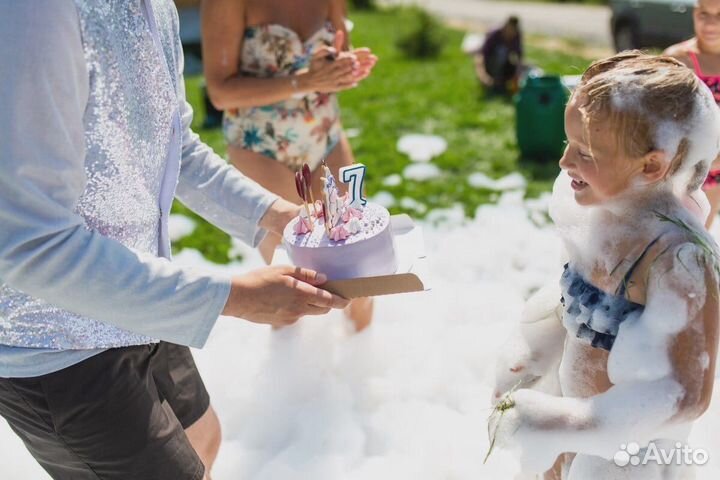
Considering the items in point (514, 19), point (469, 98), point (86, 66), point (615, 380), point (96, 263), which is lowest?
point (469, 98)

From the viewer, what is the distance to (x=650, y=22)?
834 cm

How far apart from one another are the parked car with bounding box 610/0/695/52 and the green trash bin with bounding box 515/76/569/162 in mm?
3194

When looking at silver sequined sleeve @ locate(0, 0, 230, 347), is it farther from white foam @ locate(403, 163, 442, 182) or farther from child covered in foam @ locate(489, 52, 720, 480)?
white foam @ locate(403, 163, 442, 182)

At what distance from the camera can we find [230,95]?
2.93 m

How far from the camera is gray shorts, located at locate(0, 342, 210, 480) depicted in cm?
169

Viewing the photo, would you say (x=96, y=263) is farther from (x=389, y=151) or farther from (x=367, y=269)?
(x=389, y=151)

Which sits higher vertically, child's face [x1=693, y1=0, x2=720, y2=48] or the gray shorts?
child's face [x1=693, y1=0, x2=720, y2=48]

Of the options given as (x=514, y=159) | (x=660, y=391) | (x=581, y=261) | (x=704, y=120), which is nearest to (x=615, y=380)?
(x=660, y=391)

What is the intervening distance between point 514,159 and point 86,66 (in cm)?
426

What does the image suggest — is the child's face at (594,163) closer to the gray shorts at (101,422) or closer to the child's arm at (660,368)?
the child's arm at (660,368)

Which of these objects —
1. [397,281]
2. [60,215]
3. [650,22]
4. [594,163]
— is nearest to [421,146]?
[650,22]

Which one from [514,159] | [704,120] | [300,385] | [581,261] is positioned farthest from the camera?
[514,159]

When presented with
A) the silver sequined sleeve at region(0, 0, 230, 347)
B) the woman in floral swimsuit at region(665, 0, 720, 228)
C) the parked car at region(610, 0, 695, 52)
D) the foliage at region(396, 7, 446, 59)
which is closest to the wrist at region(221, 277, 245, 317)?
the silver sequined sleeve at region(0, 0, 230, 347)

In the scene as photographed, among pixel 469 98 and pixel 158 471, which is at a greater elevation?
pixel 158 471
